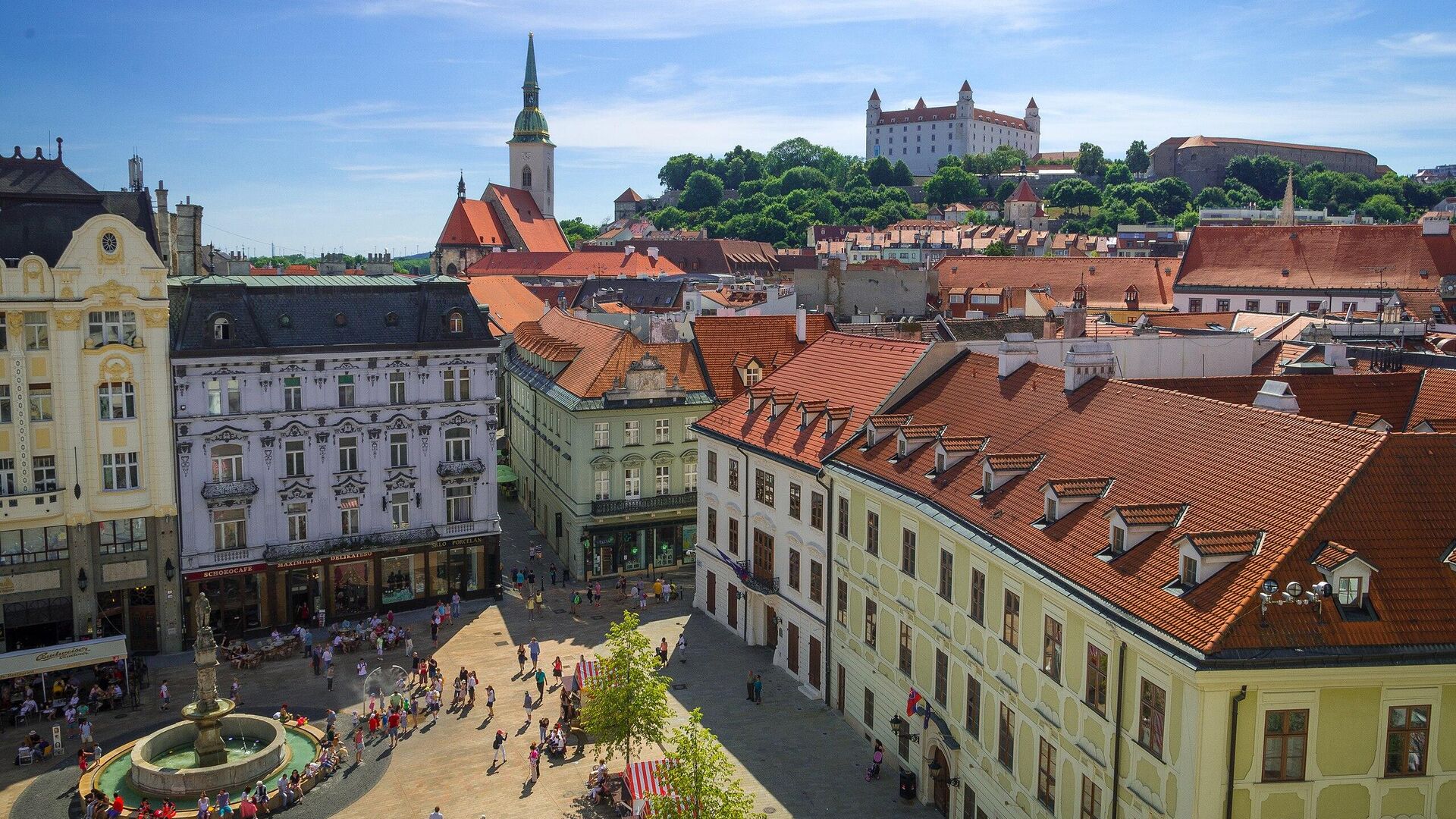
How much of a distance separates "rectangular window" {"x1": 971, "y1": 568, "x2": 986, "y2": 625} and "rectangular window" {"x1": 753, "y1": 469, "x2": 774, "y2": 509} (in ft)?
48.3

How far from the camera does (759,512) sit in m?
46.1

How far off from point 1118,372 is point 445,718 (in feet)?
83.9

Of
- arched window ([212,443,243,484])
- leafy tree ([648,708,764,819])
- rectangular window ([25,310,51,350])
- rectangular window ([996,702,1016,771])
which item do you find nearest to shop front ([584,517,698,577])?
arched window ([212,443,243,484])

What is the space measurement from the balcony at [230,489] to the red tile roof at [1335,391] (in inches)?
1290

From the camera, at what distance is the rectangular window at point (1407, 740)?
22.0m

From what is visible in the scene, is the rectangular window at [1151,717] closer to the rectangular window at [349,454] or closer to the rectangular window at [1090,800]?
the rectangular window at [1090,800]

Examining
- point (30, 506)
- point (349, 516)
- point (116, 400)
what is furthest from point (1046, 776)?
point (30, 506)

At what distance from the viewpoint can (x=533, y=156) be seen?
177500 millimetres

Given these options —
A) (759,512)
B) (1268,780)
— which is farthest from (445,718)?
(1268,780)

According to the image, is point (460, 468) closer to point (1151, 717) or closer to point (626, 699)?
point (626, 699)

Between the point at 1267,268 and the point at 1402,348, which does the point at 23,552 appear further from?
the point at 1267,268

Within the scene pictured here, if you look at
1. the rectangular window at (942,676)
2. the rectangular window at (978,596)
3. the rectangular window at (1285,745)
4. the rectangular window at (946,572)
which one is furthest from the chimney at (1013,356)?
the rectangular window at (1285,745)

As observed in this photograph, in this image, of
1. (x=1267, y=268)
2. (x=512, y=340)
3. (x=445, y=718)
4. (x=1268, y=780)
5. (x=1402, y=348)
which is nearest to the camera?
(x=1268, y=780)

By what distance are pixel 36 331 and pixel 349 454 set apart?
11.9 metres
